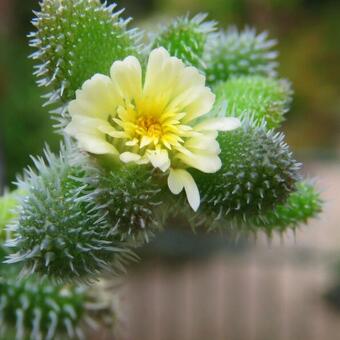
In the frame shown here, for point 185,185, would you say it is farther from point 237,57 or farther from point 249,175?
point 237,57

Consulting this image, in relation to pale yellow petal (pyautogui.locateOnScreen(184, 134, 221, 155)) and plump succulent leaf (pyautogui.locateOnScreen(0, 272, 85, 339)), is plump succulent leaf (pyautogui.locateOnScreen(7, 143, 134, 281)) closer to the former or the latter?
pale yellow petal (pyautogui.locateOnScreen(184, 134, 221, 155))

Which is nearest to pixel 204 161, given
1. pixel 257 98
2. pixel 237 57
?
pixel 257 98

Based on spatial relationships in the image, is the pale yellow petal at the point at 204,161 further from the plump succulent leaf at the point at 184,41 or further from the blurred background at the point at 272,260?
the blurred background at the point at 272,260

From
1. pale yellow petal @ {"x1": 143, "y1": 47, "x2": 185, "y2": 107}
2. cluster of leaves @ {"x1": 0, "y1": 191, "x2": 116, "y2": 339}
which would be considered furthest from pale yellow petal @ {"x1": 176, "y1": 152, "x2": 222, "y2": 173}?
cluster of leaves @ {"x1": 0, "y1": 191, "x2": 116, "y2": 339}

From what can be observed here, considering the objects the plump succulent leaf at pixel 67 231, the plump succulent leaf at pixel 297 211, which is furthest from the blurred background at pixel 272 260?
the plump succulent leaf at pixel 67 231

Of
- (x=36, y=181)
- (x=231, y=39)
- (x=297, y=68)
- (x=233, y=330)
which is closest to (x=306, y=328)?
(x=233, y=330)
